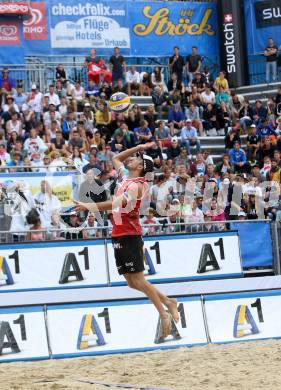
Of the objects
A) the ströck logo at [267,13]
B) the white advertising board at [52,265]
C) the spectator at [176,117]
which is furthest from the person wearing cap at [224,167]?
the ströck logo at [267,13]

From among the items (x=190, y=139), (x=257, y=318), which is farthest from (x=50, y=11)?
(x=257, y=318)

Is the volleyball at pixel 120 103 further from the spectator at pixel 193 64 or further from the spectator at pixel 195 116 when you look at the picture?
the spectator at pixel 193 64

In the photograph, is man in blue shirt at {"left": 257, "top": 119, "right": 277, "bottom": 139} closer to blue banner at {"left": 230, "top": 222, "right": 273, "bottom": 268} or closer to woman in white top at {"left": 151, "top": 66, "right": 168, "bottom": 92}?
woman in white top at {"left": 151, "top": 66, "right": 168, "bottom": 92}

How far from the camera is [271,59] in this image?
91.9 ft

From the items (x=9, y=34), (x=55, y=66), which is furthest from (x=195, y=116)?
(x=9, y=34)

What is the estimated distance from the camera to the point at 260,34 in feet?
96.7

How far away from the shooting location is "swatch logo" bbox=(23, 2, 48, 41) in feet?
87.0

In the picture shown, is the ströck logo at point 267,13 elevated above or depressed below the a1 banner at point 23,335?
above

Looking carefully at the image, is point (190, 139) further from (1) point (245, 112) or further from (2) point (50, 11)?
→ (2) point (50, 11)

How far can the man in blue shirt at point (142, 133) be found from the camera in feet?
74.4

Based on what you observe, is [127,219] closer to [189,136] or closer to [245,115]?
[189,136]

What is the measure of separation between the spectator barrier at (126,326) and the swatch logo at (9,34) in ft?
44.0

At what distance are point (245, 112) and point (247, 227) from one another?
29.7ft

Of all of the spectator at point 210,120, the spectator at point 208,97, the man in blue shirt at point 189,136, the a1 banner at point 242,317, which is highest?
the spectator at point 208,97
